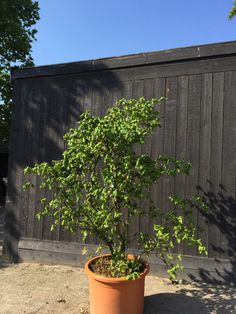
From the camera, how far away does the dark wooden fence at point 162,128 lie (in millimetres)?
5000

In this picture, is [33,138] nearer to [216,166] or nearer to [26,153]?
[26,153]

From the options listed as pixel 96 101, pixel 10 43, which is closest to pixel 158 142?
pixel 96 101

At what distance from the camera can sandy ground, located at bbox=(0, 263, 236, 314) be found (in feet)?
13.8

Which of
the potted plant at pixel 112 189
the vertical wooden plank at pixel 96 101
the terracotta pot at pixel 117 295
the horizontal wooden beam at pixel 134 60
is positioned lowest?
the terracotta pot at pixel 117 295

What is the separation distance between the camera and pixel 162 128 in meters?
5.41

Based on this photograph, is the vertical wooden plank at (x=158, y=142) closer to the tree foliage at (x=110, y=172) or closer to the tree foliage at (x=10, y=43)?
the tree foliage at (x=110, y=172)

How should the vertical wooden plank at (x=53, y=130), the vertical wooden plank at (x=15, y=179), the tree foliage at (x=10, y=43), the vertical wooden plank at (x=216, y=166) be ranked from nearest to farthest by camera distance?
the vertical wooden plank at (x=216, y=166) < the vertical wooden plank at (x=53, y=130) < the vertical wooden plank at (x=15, y=179) < the tree foliage at (x=10, y=43)

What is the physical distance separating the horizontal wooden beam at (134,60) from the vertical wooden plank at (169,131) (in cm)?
36

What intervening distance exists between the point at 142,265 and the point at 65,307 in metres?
1.09

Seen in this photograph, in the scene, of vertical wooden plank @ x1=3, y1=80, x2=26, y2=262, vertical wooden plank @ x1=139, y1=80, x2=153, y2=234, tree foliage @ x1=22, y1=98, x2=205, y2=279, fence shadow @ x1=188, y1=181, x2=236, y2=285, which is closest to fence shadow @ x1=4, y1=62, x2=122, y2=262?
vertical wooden plank @ x1=3, y1=80, x2=26, y2=262

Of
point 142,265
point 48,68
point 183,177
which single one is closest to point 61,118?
point 48,68

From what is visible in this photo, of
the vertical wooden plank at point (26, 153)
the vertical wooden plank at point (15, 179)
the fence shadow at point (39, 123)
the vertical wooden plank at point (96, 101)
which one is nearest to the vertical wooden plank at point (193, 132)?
the fence shadow at point (39, 123)

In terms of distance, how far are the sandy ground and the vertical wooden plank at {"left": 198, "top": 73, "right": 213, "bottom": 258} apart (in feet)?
2.59

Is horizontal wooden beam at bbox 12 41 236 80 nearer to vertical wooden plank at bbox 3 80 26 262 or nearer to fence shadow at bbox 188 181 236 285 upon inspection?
vertical wooden plank at bbox 3 80 26 262
